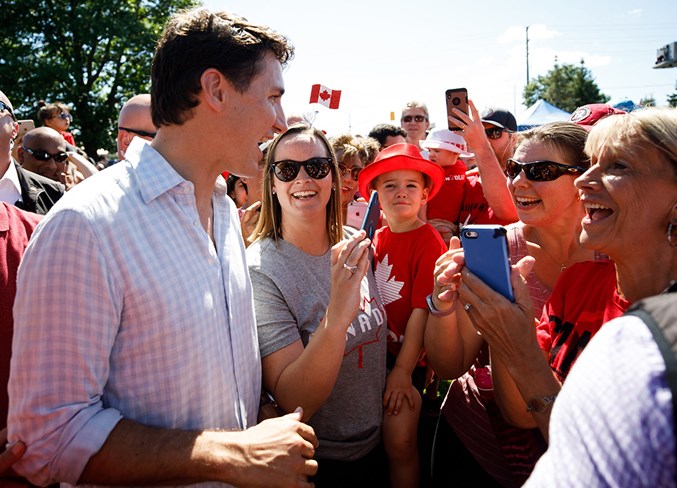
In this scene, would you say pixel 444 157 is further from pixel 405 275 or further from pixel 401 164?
pixel 405 275

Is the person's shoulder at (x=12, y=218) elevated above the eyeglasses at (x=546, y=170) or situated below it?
below

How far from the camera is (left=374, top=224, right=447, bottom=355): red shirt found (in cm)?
281

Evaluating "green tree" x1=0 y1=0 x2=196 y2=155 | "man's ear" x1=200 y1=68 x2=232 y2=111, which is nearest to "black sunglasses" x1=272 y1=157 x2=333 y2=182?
"man's ear" x1=200 y1=68 x2=232 y2=111

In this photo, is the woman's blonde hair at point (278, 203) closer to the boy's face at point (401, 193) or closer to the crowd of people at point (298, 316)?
the crowd of people at point (298, 316)

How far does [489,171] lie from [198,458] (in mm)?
2809

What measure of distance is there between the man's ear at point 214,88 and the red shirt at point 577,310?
61.2 inches

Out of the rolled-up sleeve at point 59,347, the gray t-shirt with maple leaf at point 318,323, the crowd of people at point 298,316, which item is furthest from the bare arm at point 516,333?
the rolled-up sleeve at point 59,347

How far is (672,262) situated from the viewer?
1.70 metres

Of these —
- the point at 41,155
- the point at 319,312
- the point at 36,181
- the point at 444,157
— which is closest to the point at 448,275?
the point at 319,312

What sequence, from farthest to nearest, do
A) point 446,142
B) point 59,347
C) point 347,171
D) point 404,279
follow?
point 446,142, point 347,171, point 404,279, point 59,347

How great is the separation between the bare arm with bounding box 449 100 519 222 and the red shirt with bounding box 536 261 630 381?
4.80ft

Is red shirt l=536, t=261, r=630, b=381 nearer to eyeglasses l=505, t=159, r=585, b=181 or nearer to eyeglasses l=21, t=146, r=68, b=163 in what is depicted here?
eyeglasses l=505, t=159, r=585, b=181

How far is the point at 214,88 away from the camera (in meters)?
1.71

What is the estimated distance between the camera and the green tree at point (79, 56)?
2030 cm
